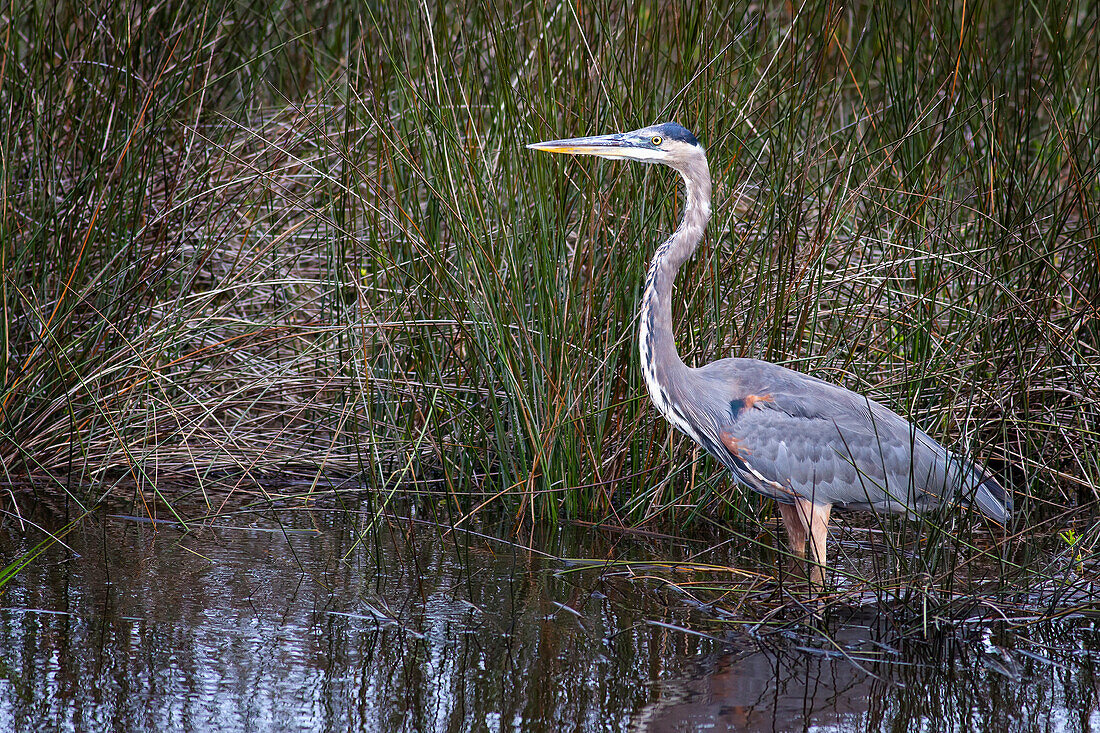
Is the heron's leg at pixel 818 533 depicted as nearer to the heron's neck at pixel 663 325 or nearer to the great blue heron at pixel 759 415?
the great blue heron at pixel 759 415

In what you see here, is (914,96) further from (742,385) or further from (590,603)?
(590,603)

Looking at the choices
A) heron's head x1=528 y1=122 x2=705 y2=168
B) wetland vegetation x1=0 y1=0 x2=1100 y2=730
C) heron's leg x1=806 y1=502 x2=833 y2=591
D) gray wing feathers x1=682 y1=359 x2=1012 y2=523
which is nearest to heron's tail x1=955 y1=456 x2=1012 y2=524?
gray wing feathers x1=682 y1=359 x2=1012 y2=523

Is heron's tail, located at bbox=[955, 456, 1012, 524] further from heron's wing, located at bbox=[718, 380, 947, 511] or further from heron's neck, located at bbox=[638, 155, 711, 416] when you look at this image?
heron's neck, located at bbox=[638, 155, 711, 416]

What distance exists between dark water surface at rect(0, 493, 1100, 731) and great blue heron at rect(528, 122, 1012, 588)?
0.48 meters

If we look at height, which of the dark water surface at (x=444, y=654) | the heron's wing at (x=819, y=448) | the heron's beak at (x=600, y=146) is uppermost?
the heron's beak at (x=600, y=146)

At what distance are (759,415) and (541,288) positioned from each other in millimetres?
868

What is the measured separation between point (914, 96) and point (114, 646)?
3432mm

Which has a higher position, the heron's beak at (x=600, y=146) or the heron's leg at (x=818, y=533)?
the heron's beak at (x=600, y=146)

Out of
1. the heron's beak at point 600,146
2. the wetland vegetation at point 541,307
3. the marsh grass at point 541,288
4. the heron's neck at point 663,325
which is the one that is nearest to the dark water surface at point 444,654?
the wetland vegetation at point 541,307

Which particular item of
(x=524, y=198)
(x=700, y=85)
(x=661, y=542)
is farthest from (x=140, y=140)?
(x=661, y=542)

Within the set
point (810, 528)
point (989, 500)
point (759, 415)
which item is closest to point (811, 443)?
point (759, 415)

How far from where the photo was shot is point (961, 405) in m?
4.20

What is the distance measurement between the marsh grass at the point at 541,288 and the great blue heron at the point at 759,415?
212 mm

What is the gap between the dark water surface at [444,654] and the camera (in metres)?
2.75
